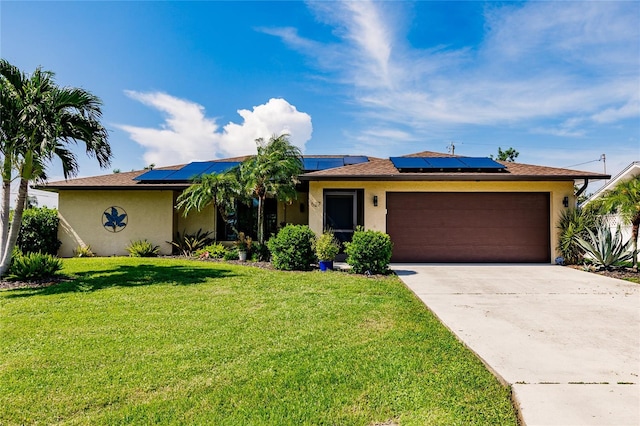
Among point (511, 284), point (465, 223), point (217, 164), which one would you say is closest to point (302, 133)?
point (217, 164)

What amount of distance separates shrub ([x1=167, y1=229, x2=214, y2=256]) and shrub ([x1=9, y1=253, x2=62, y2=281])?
4695mm

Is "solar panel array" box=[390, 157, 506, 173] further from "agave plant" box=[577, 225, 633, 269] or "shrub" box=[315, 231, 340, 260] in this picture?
"shrub" box=[315, 231, 340, 260]

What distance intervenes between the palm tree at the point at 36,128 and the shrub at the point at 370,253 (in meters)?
7.08

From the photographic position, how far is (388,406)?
2.64 m

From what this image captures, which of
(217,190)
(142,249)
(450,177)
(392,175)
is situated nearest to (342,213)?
(392,175)

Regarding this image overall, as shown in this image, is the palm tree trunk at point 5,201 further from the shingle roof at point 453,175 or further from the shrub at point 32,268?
the shingle roof at point 453,175

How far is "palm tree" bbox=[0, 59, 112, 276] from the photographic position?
23.8 feet

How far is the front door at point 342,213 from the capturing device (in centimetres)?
1149

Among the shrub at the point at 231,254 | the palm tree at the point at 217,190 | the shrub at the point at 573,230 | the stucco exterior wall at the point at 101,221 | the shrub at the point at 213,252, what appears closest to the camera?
the shrub at the point at 573,230

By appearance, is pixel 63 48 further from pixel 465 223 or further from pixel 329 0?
pixel 465 223

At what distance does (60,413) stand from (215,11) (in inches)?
406

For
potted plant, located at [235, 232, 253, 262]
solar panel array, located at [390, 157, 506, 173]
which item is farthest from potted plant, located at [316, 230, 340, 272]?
solar panel array, located at [390, 157, 506, 173]

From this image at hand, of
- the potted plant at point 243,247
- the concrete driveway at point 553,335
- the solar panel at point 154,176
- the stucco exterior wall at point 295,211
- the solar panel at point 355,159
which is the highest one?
the solar panel at point 355,159

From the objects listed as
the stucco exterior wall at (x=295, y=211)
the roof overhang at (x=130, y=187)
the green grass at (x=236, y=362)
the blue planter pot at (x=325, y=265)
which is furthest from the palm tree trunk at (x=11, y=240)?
the stucco exterior wall at (x=295, y=211)
